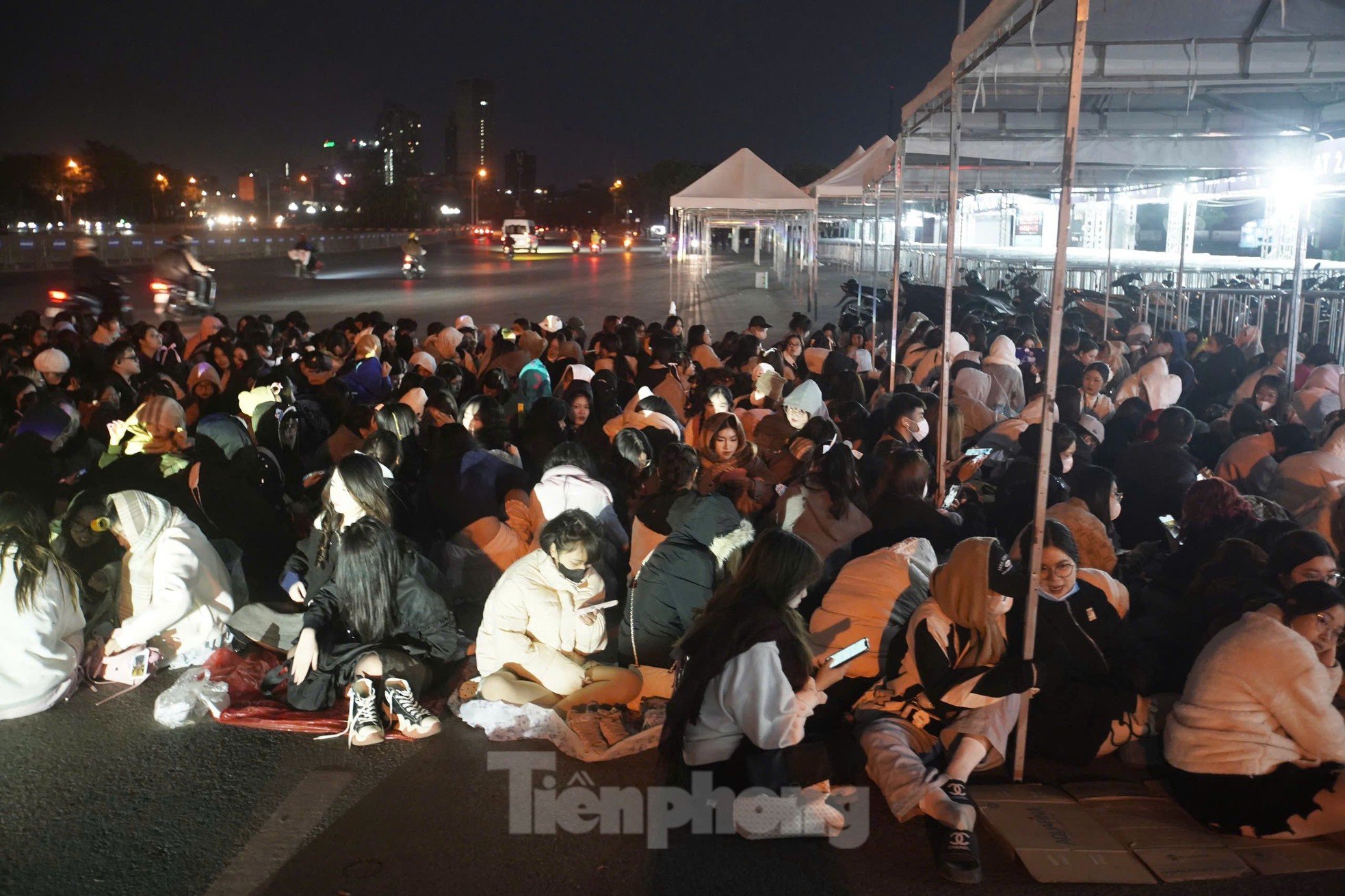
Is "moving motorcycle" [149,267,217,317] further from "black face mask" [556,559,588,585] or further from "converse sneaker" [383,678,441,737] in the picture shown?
"black face mask" [556,559,588,585]

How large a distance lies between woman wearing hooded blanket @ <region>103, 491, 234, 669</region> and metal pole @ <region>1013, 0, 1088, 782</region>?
384 centimetres

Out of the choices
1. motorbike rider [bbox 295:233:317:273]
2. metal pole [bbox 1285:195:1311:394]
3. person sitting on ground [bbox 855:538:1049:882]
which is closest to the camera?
person sitting on ground [bbox 855:538:1049:882]

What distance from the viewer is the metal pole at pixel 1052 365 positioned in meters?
3.55

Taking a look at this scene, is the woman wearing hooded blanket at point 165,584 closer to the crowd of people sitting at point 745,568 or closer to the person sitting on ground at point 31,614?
the crowd of people sitting at point 745,568

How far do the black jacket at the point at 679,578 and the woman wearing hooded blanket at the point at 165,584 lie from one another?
2192mm

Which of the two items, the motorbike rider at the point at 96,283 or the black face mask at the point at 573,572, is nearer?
the black face mask at the point at 573,572

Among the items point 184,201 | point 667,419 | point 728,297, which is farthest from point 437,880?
point 184,201

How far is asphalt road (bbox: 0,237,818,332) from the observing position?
2322 centimetres

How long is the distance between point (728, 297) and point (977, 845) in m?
24.3

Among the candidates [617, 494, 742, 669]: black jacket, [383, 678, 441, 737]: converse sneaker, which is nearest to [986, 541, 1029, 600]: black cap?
[617, 494, 742, 669]: black jacket

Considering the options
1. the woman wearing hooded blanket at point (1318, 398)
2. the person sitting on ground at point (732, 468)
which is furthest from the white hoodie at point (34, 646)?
the woman wearing hooded blanket at point (1318, 398)

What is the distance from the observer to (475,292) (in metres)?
28.8

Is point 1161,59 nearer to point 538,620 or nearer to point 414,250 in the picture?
point 538,620

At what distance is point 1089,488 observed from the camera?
5211mm
